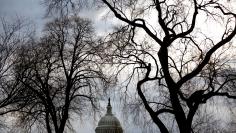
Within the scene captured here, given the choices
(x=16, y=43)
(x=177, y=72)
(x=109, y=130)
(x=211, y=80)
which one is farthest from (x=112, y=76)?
(x=109, y=130)

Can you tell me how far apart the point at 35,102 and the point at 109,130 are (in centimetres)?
8583

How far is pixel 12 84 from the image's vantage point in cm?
2644

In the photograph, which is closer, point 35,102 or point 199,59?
point 199,59

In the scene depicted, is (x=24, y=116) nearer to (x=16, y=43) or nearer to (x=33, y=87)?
(x=33, y=87)

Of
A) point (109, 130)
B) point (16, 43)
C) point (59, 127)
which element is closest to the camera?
point (16, 43)

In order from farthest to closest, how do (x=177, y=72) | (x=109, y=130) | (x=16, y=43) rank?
(x=109, y=130)
(x=16, y=43)
(x=177, y=72)

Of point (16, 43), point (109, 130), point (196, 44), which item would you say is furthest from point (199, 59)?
point (109, 130)

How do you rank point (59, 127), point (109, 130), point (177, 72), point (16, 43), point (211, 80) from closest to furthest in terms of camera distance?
point (211, 80), point (177, 72), point (16, 43), point (59, 127), point (109, 130)

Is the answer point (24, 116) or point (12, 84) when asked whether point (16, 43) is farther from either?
point (24, 116)

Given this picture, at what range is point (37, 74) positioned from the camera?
91.2ft

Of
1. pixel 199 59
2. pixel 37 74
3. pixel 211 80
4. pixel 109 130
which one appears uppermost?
pixel 109 130

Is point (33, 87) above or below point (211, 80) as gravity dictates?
above

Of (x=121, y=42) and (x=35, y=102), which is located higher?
(x=35, y=102)

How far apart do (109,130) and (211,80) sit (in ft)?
322
